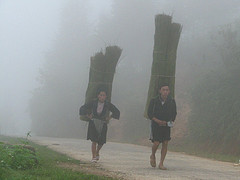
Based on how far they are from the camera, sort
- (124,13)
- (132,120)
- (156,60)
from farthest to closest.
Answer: (124,13), (132,120), (156,60)

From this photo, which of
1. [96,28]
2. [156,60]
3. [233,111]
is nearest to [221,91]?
[233,111]

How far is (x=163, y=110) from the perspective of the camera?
7.56 m

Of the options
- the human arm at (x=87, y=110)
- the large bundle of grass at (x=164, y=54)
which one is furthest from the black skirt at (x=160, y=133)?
the human arm at (x=87, y=110)

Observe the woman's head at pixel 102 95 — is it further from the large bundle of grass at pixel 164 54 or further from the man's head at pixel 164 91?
the man's head at pixel 164 91

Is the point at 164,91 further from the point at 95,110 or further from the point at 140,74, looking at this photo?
the point at 140,74

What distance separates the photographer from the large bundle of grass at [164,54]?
320 inches

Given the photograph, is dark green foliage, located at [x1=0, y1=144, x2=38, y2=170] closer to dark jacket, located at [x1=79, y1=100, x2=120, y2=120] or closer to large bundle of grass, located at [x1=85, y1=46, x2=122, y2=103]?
dark jacket, located at [x1=79, y1=100, x2=120, y2=120]

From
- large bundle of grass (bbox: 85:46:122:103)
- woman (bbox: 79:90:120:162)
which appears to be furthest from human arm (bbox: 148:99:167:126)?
large bundle of grass (bbox: 85:46:122:103)

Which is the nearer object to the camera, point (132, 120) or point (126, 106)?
point (132, 120)

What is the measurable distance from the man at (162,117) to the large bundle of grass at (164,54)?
433mm

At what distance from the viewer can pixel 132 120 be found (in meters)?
30.3

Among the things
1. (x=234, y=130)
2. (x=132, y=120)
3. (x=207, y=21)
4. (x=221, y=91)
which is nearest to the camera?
(x=234, y=130)

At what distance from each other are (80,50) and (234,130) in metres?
34.0

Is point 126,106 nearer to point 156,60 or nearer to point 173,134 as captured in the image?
point 173,134
